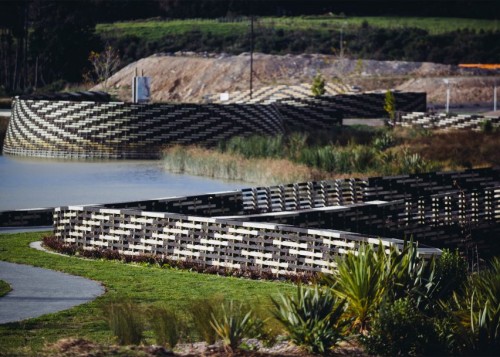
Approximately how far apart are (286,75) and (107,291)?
279ft

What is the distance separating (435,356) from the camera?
13500 mm

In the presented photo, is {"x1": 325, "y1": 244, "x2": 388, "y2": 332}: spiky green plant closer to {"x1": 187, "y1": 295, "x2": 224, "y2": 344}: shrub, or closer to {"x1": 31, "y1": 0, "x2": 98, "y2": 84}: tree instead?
{"x1": 187, "y1": 295, "x2": 224, "y2": 344}: shrub

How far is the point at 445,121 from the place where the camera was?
5488 centimetres

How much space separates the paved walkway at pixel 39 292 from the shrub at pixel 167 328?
2.61 meters

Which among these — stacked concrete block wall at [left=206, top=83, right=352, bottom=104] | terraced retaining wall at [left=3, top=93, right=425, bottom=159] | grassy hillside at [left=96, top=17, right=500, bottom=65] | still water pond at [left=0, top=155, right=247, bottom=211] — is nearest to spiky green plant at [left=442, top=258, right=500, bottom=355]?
still water pond at [left=0, top=155, right=247, bottom=211]

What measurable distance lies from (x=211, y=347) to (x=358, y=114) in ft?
161

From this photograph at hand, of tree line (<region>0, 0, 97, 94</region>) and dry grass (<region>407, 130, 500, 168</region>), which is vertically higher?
tree line (<region>0, 0, 97, 94</region>)

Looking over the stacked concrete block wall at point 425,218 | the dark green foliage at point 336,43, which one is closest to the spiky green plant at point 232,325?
the stacked concrete block wall at point 425,218

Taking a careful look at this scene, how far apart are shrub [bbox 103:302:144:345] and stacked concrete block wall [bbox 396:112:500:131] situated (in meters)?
39.2

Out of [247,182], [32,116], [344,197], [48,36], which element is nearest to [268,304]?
[344,197]

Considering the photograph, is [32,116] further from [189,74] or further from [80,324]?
[189,74]

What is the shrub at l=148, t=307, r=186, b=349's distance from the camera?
13.4m

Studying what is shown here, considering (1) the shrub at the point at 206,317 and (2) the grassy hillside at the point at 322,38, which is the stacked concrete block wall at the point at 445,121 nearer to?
(1) the shrub at the point at 206,317

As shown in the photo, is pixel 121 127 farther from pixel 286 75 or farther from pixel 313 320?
pixel 286 75
